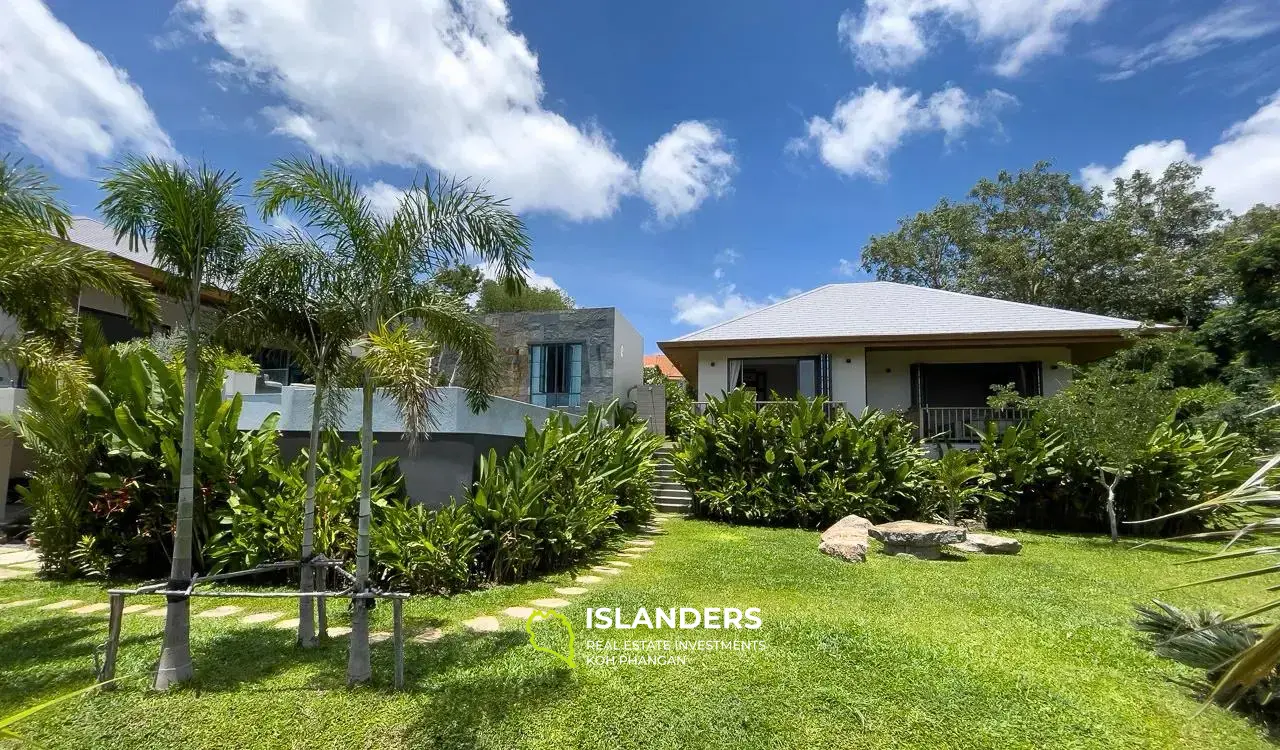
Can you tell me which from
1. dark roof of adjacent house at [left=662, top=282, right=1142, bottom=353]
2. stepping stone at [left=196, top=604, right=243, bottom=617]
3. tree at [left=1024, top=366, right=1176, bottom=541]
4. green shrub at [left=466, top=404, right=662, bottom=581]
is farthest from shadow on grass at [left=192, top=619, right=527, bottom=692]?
dark roof of adjacent house at [left=662, top=282, right=1142, bottom=353]

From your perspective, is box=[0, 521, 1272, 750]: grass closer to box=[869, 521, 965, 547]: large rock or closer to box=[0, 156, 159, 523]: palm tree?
box=[869, 521, 965, 547]: large rock

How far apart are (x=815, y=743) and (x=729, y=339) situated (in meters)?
12.0

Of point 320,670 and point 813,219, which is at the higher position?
point 813,219

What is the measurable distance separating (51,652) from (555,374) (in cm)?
1303

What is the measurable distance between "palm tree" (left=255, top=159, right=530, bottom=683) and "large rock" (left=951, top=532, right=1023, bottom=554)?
27.6 feet

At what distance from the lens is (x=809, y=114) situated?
14883 millimetres

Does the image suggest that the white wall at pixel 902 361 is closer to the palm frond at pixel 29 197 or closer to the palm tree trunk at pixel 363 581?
the palm tree trunk at pixel 363 581

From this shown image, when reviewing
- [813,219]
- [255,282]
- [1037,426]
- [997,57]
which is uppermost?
[997,57]

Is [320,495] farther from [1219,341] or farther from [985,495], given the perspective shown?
[1219,341]

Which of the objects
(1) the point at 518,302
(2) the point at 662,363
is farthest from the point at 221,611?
(2) the point at 662,363

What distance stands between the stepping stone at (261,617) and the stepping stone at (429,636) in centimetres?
181

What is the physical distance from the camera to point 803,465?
1109cm

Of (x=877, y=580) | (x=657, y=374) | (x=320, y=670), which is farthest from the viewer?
(x=657, y=374)

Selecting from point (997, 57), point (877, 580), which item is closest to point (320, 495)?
point (877, 580)
